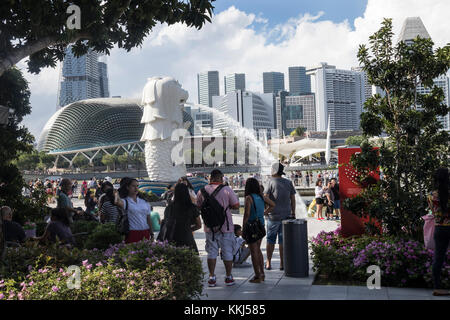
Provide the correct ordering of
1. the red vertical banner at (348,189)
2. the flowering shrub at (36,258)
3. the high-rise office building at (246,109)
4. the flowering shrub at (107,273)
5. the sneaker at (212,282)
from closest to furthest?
1. the flowering shrub at (107,273)
2. the flowering shrub at (36,258)
3. the sneaker at (212,282)
4. the red vertical banner at (348,189)
5. the high-rise office building at (246,109)

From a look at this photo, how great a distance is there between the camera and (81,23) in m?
6.65

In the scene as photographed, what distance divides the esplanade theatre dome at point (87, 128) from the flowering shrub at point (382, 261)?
86684 mm

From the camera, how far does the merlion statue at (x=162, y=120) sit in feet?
62.4

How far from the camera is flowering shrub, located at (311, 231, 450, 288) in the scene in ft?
18.5

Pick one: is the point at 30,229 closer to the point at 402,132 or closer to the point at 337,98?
the point at 402,132

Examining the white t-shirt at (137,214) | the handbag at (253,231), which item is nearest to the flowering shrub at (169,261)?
the white t-shirt at (137,214)

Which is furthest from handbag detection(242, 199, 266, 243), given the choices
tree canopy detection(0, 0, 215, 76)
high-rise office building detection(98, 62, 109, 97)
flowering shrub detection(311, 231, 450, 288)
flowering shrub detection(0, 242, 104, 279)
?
high-rise office building detection(98, 62, 109, 97)

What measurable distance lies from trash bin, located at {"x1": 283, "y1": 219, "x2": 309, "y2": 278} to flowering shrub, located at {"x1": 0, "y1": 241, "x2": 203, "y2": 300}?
6.16 feet

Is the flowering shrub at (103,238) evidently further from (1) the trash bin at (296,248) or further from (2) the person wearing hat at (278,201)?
(1) the trash bin at (296,248)

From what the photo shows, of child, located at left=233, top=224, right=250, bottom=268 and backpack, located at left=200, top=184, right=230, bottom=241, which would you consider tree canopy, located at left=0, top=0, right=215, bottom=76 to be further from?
child, located at left=233, top=224, right=250, bottom=268

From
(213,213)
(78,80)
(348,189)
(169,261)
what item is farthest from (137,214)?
(78,80)

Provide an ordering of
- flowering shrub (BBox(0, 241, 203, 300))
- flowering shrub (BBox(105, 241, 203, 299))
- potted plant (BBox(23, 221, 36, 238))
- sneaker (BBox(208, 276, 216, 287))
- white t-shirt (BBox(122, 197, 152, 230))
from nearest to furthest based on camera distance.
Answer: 1. flowering shrub (BBox(0, 241, 203, 300))
2. flowering shrub (BBox(105, 241, 203, 299))
3. white t-shirt (BBox(122, 197, 152, 230))
4. sneaker (BBox(208, 276, 216, 287))
5. potted plant (BBox(23, 221, 36, 238))

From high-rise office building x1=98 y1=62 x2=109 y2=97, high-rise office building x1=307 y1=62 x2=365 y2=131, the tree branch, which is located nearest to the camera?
the tree branch
